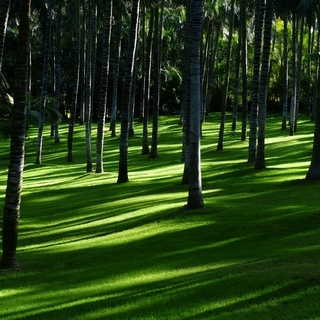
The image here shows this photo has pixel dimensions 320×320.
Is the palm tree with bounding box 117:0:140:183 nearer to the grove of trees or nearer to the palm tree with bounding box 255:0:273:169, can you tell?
the grove of trees

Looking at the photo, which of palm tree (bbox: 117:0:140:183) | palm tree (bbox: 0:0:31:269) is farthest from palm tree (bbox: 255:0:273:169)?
palm tree (bbox: 0:0:31:269)

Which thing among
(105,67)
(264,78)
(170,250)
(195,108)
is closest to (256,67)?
(264,78)

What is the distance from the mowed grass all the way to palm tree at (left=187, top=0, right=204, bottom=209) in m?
0.61

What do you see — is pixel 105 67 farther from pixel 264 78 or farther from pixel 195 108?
pixel 195 108

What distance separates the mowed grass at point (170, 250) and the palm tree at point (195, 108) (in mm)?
613

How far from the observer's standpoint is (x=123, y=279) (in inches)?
462

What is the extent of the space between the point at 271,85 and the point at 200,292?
211 ft

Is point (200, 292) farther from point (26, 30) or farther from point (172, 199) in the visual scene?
point (172, 199)

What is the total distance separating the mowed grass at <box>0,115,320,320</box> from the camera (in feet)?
31.8

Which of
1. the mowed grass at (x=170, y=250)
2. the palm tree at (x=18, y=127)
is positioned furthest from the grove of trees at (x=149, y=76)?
the mowed grass at (x=170, y=250)

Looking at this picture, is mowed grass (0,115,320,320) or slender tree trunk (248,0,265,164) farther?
slender tree trunk (248,0,265,164)

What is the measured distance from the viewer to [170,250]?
13945 millimetres

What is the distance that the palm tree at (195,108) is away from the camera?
17.8m

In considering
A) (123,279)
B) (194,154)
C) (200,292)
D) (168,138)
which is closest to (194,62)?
(194,154)
